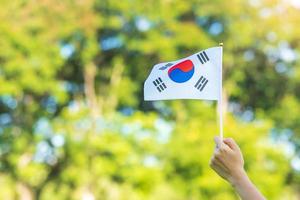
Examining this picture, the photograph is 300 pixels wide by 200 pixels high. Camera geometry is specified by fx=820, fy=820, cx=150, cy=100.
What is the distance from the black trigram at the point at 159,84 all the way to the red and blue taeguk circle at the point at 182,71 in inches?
1.6

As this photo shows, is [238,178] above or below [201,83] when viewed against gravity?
below

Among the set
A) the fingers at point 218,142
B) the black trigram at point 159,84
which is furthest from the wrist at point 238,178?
the black trigram at point 159,84

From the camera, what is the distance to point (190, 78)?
304 cm

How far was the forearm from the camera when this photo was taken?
2.02 metres

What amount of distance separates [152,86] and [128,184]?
1712 centimetres

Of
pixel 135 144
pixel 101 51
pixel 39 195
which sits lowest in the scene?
pixel 39 195

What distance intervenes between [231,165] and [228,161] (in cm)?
2

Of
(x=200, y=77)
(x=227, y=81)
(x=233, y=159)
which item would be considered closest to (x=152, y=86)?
(x=200, y=77)

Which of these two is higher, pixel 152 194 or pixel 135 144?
pixel 135 144

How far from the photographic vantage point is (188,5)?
22.0m

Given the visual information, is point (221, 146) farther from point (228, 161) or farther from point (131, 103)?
point (131, 103)

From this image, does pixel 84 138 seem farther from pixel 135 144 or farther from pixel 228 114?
pixel 228 114

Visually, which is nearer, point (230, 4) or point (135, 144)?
point (135, 144)


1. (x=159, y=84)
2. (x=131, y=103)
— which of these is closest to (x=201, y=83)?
(x=159, y=84)
